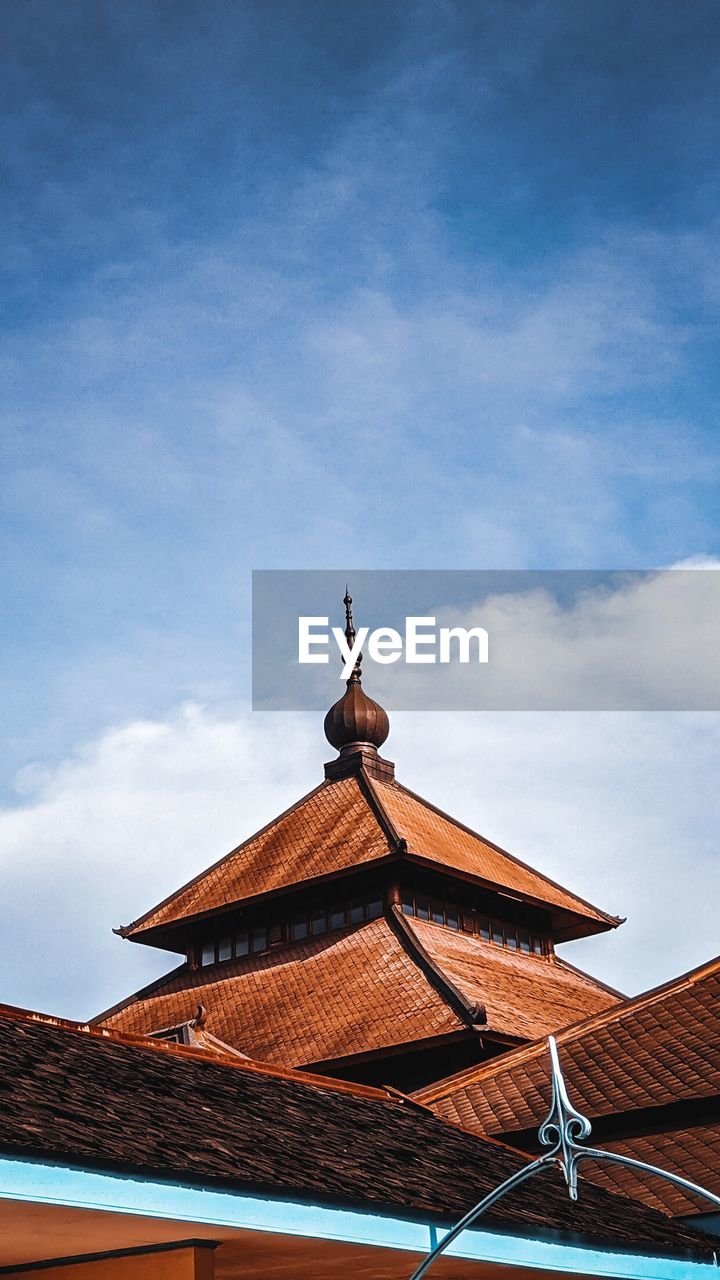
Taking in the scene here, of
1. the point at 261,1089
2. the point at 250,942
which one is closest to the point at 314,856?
the point at 250,942

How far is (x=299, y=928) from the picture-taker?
86.7ft

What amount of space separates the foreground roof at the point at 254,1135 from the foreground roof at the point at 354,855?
1489cm

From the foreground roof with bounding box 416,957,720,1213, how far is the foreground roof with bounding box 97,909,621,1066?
12.1 feet

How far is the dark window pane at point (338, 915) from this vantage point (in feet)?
85.3

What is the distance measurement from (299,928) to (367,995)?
4041 millimetres

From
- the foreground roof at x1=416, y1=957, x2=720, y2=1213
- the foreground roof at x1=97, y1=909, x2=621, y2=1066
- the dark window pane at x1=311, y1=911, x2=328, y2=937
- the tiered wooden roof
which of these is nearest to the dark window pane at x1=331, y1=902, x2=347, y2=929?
the tiered wooden roof

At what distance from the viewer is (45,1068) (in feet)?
23.7

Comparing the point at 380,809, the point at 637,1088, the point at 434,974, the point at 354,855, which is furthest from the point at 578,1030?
the point at 380,809

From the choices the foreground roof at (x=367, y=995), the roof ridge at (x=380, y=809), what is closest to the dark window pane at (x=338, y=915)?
the foreground roof at (x=367, y=995)

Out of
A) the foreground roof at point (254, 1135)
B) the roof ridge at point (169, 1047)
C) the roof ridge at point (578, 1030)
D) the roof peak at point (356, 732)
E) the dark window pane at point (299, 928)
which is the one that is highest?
the roof peak at point (356, 732)

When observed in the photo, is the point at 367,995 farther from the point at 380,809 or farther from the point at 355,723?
the point at 355,723

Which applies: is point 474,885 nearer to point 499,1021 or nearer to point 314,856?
point 314,856

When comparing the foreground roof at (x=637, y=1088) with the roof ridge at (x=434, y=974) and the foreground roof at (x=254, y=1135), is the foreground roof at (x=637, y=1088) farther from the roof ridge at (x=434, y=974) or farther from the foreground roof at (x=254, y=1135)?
the roof ridge at (x=434, y=974)

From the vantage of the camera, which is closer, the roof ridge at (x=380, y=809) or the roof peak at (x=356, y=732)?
the roof ridge at (x=380, y=809)
